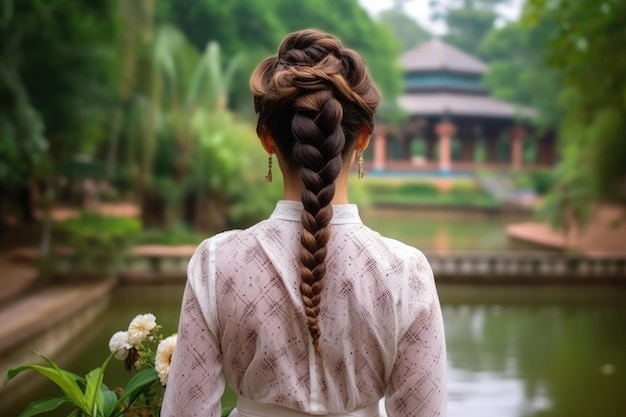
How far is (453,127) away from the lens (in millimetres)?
15992

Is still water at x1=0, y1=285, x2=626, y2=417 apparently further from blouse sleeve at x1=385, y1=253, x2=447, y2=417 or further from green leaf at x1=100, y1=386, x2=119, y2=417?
blouse sleeve at x1=385, y1=253, x2=447, y2=417

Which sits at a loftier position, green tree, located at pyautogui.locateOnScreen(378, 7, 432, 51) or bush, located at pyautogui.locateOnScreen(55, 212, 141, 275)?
green tree, located at pyautogui.locateOnScreen(378, 7, 432, 51)

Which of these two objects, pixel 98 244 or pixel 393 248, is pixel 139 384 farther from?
pixel 98 244

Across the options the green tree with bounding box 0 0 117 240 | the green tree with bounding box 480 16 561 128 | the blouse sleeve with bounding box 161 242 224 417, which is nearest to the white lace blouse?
the blouse sleeve with bounding box 161 242 224 417

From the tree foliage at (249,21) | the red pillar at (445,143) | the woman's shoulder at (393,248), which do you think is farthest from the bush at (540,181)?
the woman's shoulder at (393,248)

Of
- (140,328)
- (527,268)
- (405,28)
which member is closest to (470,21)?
(405,28)

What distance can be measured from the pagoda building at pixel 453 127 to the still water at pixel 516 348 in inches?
302

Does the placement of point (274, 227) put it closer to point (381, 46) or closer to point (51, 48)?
point (51, 48)

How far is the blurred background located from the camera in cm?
544

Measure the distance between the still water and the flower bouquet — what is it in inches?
124

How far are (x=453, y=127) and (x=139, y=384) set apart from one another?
50.2 feet

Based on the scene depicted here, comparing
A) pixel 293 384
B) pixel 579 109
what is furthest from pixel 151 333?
pixel 579 109

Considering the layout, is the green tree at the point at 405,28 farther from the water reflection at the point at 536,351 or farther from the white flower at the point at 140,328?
the white flower at the point at 140,328

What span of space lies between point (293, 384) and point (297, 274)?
119 mm
